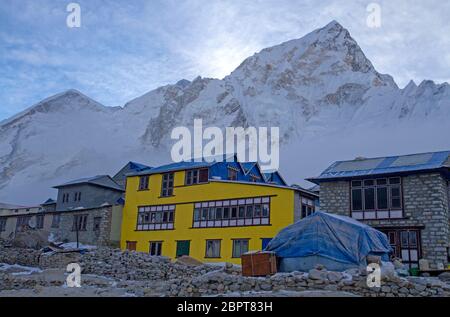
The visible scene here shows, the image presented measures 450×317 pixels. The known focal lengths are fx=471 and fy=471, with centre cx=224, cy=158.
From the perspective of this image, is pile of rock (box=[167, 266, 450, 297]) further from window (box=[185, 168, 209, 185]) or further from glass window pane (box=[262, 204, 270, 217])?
window (box=[185, 168, 209, 185])

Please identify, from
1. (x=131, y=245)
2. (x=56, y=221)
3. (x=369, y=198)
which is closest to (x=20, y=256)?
(x=131, y=245)

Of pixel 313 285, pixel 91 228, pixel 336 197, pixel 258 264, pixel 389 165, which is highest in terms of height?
pixel 389 165

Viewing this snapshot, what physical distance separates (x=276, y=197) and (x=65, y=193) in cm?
2423

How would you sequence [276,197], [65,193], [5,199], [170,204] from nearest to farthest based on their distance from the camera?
[276,197] < [170,204] < [65,193] < [5,199]

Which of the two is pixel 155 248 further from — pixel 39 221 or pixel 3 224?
pixel 3 224

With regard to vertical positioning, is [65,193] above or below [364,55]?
below

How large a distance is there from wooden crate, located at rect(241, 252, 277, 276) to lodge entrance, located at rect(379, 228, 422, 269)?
31.3ft

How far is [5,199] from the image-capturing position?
372 ft

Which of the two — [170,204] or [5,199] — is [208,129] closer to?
[5,199]

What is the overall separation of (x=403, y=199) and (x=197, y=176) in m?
15.0

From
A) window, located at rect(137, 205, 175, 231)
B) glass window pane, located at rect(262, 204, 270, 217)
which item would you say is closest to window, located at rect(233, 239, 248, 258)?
glass window pane, located at rect(262, 204, 270, 217)

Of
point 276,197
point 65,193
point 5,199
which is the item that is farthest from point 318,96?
point 276,197

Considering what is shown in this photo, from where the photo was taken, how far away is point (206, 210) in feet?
109

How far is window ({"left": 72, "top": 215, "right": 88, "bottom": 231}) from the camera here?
3789 cm
